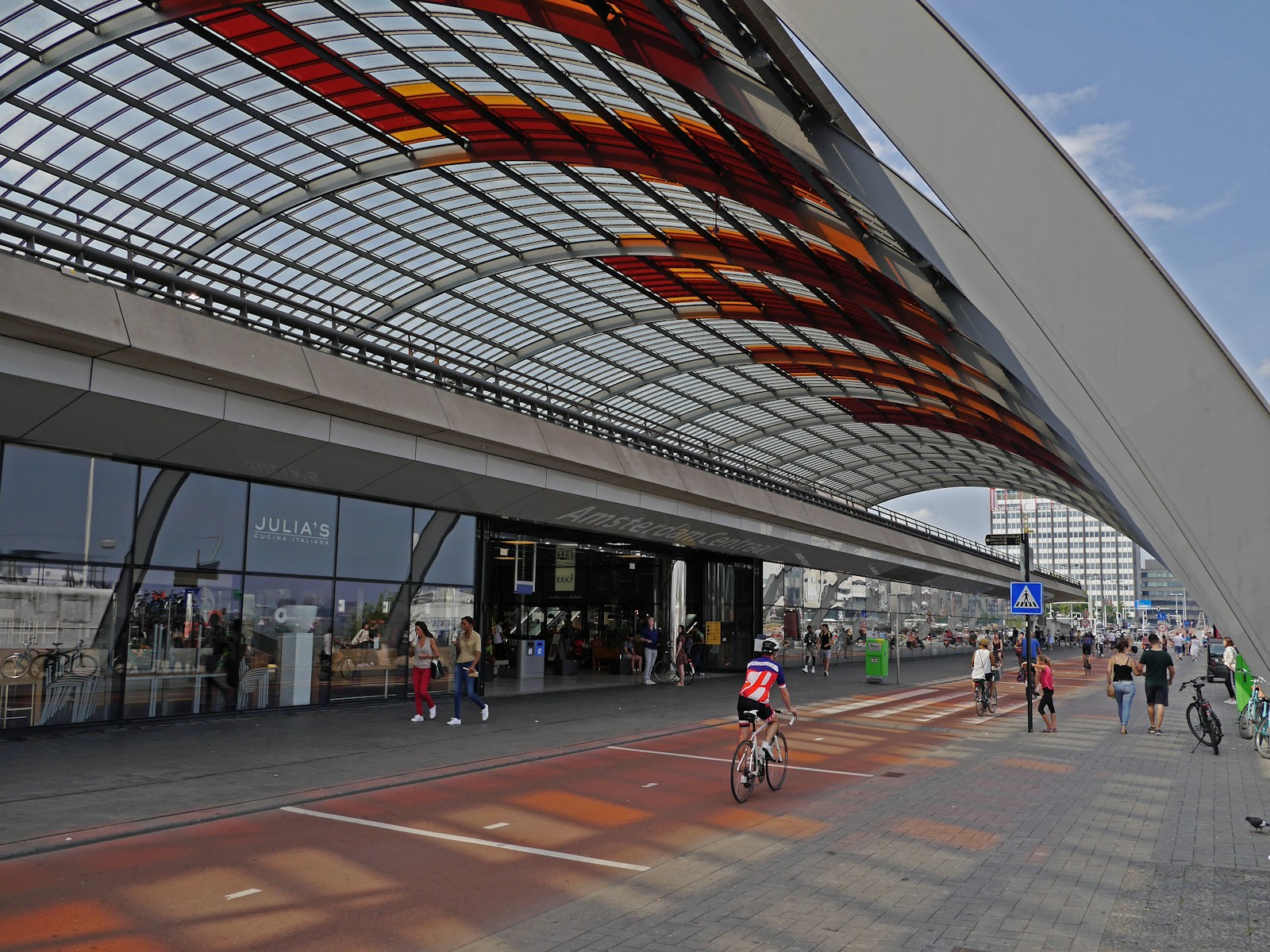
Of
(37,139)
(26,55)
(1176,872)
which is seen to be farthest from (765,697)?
(37,139)

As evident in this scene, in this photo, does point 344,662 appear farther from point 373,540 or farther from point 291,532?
point 291,532

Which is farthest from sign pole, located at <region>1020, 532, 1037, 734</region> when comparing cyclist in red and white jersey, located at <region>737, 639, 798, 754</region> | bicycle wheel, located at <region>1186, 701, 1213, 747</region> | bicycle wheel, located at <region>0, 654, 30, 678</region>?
bicycle wheel, located at <region>0, 654, 30, 678</region>

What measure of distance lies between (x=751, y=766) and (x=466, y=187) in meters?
20.2

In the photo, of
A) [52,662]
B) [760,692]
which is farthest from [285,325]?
[760,692]

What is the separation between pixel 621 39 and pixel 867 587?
3953 cm

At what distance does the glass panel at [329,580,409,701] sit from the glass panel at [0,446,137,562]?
510cm

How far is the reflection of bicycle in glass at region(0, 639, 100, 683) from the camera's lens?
14734mm

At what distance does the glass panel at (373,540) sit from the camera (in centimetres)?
2081

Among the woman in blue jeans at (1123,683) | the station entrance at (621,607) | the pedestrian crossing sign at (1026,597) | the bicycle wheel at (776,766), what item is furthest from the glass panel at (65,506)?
the woman in blue jeans at (1123,683)

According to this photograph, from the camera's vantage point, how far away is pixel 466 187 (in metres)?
27.1

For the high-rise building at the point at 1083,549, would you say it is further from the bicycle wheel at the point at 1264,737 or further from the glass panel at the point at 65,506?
the glass panel at the point at 65,506

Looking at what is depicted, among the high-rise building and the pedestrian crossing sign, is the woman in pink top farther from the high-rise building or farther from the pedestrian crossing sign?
the high-rise building

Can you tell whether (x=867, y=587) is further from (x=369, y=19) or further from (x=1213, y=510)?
(x=1213, y=510)

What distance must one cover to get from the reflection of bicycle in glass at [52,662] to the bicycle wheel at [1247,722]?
65.6ft
